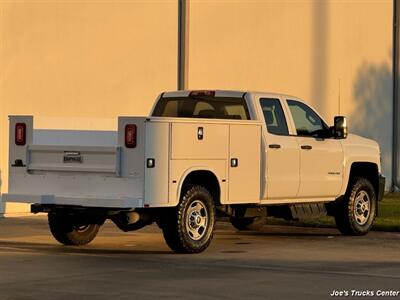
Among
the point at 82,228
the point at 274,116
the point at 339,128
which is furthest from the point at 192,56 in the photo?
the point at 82,228

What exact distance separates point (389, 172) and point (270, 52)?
5908 mm

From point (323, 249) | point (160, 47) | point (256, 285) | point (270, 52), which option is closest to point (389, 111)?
point (270, 52)

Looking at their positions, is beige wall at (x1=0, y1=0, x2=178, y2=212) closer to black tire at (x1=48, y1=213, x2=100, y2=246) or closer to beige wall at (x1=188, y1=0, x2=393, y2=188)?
beige wall at (x1=188, y1=0, x2=393, y2=188)

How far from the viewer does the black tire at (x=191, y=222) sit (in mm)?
14477

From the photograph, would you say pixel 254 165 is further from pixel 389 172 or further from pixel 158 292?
pixel 389 172

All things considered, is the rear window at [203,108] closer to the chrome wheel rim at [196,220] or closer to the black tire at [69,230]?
the chrome wheel rim at [196,220]

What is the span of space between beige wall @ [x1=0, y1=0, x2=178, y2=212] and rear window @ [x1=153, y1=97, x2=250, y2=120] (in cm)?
369

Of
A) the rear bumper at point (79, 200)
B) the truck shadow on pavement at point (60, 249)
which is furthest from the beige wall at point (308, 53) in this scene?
the rear bumper at point (79, 200)

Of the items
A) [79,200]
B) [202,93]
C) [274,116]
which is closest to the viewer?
[79,200]

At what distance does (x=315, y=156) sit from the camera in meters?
16.9

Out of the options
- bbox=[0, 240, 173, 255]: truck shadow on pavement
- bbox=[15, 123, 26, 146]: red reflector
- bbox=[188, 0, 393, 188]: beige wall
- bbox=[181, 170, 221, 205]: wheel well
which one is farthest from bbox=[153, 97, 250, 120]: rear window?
bbox=[188, 0, 393, 188]: beige wall

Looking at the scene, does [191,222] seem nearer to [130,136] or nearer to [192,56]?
[130,136]

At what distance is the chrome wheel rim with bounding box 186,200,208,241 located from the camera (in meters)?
14.7

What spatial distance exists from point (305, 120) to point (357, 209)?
180cm
